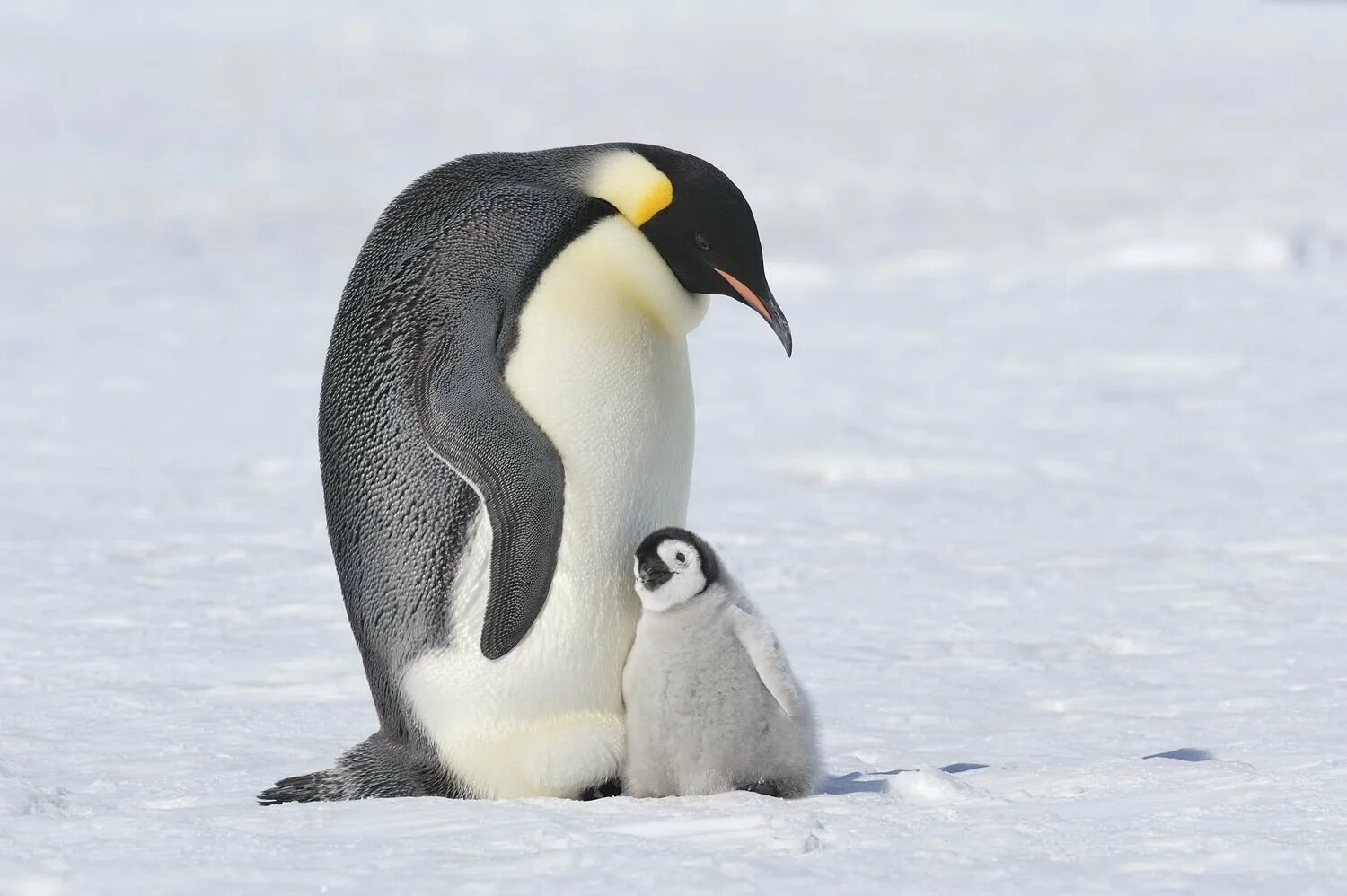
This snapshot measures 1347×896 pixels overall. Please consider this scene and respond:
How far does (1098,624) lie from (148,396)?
5.04 m

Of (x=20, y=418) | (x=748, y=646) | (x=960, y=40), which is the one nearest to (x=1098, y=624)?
(x=748, y=646)

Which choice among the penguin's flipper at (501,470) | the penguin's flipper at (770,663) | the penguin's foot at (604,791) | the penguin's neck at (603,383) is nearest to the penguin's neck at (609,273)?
the penguin's neck at (603,383)

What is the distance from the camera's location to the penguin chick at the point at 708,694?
275 cm

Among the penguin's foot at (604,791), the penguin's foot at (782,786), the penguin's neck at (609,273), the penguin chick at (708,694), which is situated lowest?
the penguin's foot at (604,791)

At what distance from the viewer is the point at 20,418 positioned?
300 inches

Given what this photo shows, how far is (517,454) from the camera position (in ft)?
8.92

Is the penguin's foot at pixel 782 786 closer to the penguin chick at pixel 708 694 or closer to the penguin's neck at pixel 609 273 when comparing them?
the penguin chick at pixel 708 694

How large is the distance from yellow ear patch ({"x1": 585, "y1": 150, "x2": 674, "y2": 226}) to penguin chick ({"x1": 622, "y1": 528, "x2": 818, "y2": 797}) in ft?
1.70

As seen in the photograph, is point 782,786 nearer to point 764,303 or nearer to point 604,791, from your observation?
point 604,791

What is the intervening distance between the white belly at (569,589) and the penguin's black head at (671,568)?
0.10 m

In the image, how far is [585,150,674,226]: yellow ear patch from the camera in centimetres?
289

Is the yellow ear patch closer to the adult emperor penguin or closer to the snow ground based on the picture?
the adult emperor penguin

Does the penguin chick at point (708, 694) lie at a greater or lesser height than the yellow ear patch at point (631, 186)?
lesser

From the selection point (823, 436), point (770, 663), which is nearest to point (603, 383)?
point (770, 663)
